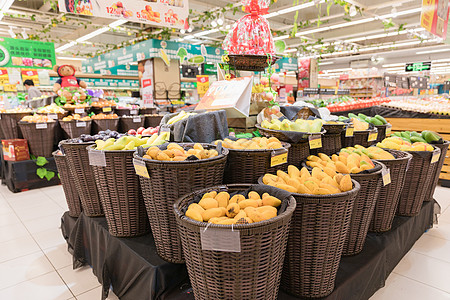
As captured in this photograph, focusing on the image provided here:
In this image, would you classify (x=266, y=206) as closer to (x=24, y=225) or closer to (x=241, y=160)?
(x=241, y=160)

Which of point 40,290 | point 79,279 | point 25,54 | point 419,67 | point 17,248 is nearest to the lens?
point 40,290

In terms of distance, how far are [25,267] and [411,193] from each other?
121 inches

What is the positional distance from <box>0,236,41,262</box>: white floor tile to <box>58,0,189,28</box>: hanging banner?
117 inches

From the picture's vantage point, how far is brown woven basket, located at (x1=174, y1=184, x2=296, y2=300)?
0.94 meters

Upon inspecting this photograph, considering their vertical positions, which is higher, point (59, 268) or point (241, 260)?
point (241, 260)

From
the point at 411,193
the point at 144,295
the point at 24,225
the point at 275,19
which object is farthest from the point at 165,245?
the point at 275,19

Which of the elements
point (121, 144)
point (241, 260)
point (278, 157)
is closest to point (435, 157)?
point (278, 157)

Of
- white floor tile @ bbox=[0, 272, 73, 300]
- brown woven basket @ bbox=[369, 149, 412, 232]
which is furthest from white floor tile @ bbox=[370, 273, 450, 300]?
white floor tile @ bbox=[0, 272, 73, 300]

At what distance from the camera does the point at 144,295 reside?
1453 millimetres

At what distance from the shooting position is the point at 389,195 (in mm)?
1900

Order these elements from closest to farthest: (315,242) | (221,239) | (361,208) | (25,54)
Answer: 1. (221,239)
2. (315,242)
3. (361,208)
4. (25,54)

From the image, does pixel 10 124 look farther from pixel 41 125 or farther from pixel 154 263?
pixel 154 263

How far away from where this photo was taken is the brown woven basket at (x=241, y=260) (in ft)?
3.08

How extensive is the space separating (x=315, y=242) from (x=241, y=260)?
0.43 metres
